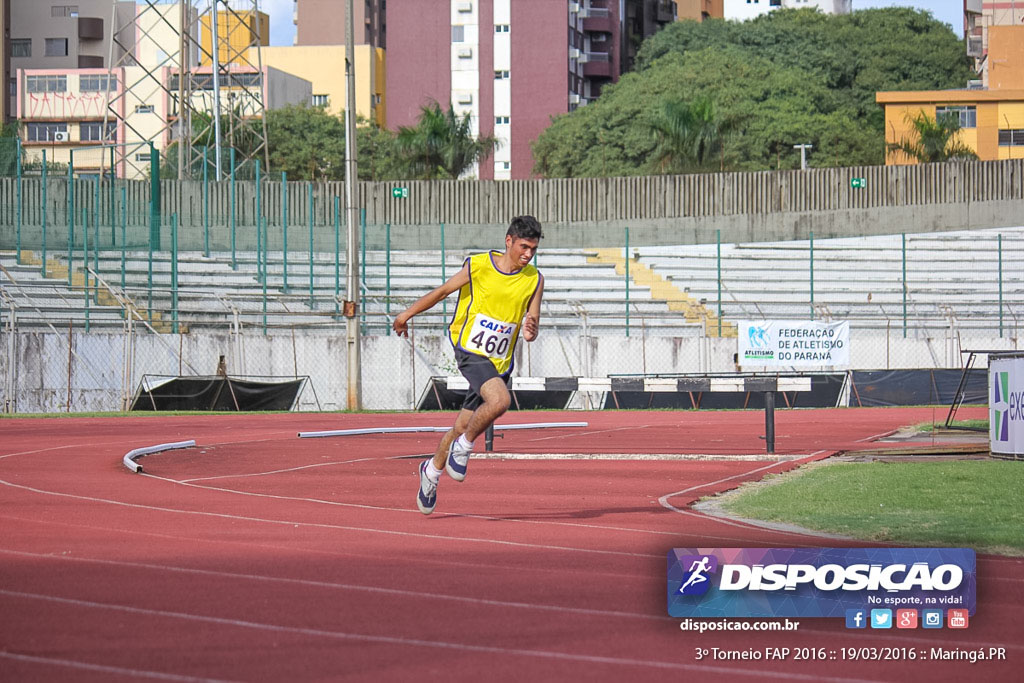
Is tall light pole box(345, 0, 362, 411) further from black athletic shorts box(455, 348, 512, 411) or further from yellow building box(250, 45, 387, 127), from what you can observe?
yellow building box(250, 45, 387, 127)

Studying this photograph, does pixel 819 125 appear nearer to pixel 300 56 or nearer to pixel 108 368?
pixel 300 56

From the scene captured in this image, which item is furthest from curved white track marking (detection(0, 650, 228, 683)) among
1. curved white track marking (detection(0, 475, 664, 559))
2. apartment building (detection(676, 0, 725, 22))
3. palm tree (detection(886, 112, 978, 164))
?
apartment building (detection(676, 0, 725, 22))

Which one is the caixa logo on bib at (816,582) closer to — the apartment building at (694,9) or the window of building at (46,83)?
the window of building at (46,83)

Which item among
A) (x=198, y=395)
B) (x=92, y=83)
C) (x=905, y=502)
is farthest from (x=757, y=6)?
(x=905, y=502)

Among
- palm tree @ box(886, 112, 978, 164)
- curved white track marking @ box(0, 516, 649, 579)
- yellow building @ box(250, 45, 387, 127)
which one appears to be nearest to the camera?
curved white track marking @ box(0, 516, 649, 579)

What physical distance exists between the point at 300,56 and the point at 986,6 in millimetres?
44752

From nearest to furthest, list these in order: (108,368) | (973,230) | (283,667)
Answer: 1. (283,667)
2. (108,368)
3. (973,230)

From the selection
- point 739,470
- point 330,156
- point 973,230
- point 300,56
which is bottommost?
point 739,470

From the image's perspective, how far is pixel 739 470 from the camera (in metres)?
13.1

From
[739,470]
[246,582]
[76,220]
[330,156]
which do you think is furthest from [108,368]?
[330,156]

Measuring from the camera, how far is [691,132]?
55.1m

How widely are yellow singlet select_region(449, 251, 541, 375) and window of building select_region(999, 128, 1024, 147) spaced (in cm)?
6640

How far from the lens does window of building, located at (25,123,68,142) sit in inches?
3447
